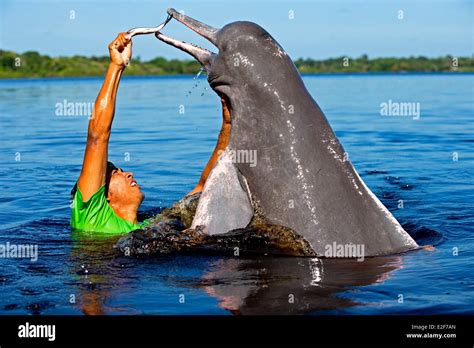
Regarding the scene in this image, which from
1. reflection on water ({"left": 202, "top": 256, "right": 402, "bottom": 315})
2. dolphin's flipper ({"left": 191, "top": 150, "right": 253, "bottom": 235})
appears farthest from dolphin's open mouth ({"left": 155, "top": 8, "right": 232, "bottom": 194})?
reflection on water ({"left": 202, "top": 256, "right": 402, "bottom": 315})

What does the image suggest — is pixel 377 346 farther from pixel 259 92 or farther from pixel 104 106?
pixel 104 106

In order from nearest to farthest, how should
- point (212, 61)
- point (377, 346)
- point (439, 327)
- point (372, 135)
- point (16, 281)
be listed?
point (377, 346) → point (439, 327) → point (16, 281) → point (212, 61) → point (372, 135)

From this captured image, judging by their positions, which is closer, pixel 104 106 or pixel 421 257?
pixel 421 257

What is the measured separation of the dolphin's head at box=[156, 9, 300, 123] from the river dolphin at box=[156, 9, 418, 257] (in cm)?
1

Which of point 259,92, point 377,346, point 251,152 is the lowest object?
point 377,346

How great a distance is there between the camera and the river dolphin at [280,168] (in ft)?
27.8

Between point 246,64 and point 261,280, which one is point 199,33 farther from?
point 261,280

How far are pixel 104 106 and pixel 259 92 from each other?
199cm

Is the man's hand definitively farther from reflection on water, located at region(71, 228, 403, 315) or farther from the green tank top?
reflection on water, located at region(71, 228, 403, 315)

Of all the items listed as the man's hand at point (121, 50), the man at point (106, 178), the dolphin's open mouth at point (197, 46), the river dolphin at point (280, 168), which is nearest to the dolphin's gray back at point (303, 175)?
the river dolphin at point (280, 168)

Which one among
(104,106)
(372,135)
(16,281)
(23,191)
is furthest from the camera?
(372,135)

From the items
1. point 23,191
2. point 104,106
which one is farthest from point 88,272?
point 23,191

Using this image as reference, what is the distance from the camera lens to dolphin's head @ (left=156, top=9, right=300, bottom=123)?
28.5ft

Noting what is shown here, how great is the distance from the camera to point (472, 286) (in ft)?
26.5
